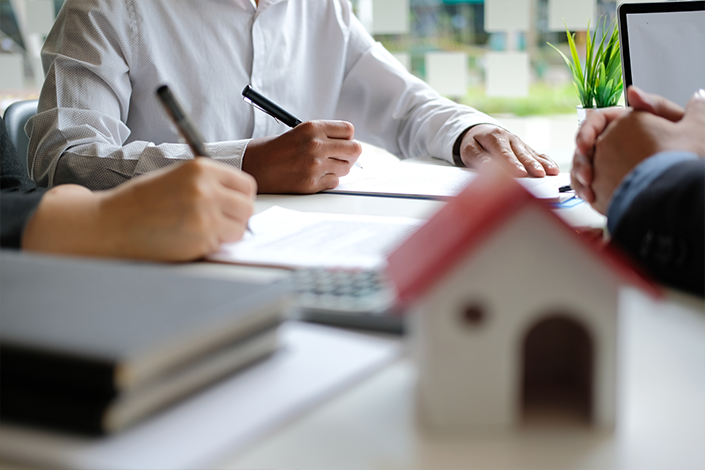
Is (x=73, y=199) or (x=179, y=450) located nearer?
(x=179, y=450)

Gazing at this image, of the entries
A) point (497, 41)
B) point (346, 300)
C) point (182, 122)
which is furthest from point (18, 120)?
point (497, 41)

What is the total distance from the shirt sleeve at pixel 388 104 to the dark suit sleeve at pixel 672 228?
2.75 ft

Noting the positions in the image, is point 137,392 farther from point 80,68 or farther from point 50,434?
point 80,68

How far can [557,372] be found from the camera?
39cm

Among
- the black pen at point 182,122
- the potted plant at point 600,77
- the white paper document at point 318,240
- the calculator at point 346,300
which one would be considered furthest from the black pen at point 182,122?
the potted plant at point 600,77

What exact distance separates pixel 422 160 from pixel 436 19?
5.70 ft

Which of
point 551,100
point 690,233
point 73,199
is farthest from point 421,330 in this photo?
point 551,100

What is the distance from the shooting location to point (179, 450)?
1.02 ft

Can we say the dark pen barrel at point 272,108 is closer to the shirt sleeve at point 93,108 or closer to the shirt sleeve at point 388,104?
the shirt sleeve at point 93,108

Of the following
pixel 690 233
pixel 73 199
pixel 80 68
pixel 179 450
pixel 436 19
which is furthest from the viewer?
pixel 436 19

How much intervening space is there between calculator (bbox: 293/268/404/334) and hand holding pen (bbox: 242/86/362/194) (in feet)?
1.51

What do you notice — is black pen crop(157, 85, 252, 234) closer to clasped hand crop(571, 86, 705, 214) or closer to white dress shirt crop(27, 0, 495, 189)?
white dress shirt crop(27, 0, 495, 189)

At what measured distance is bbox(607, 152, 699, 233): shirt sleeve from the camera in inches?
22.3

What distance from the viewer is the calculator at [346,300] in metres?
0.46
